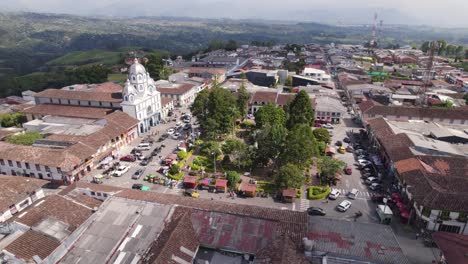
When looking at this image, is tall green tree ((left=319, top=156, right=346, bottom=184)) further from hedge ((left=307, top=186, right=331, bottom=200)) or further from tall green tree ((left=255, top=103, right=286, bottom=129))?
tall green tree ((left=255, top=103, right=286, bottom=129))

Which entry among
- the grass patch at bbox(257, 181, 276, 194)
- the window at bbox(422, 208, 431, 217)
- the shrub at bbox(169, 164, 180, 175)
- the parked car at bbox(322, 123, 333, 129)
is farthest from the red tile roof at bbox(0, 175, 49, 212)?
the parked car at bbox(322, 123, 333, 129)

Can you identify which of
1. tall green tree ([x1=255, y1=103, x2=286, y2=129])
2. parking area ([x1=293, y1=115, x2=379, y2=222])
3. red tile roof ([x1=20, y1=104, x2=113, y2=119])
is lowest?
parking area ([x1=293, y1=115, x2=379, y2=222])

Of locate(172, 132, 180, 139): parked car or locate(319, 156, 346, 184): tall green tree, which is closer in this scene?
locate(319, 156, 346, 184): tall green tree

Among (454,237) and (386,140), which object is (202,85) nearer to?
(386,140)

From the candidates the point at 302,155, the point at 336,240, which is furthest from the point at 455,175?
the point at 336,240

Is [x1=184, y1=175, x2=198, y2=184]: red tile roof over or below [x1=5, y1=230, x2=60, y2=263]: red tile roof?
below

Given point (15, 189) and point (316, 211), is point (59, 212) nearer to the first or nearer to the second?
point (15, 189)

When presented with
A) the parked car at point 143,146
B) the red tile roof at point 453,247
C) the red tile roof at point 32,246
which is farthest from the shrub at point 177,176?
the red tile roof at point 453,247

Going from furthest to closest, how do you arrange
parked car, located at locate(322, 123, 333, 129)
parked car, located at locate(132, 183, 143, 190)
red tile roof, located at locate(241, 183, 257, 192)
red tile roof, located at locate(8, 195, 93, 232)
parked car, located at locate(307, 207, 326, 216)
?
parked car, located at locate(322, 123, 333, 129) → parked car, located at locate(132, 183, 143, 190) → red tile roof, located at locate(241, 183, 257, 192) → parked car, located at locate(307, 207, 326, 216) → red tile roof, located at locate(8, 195, 93, 232)
